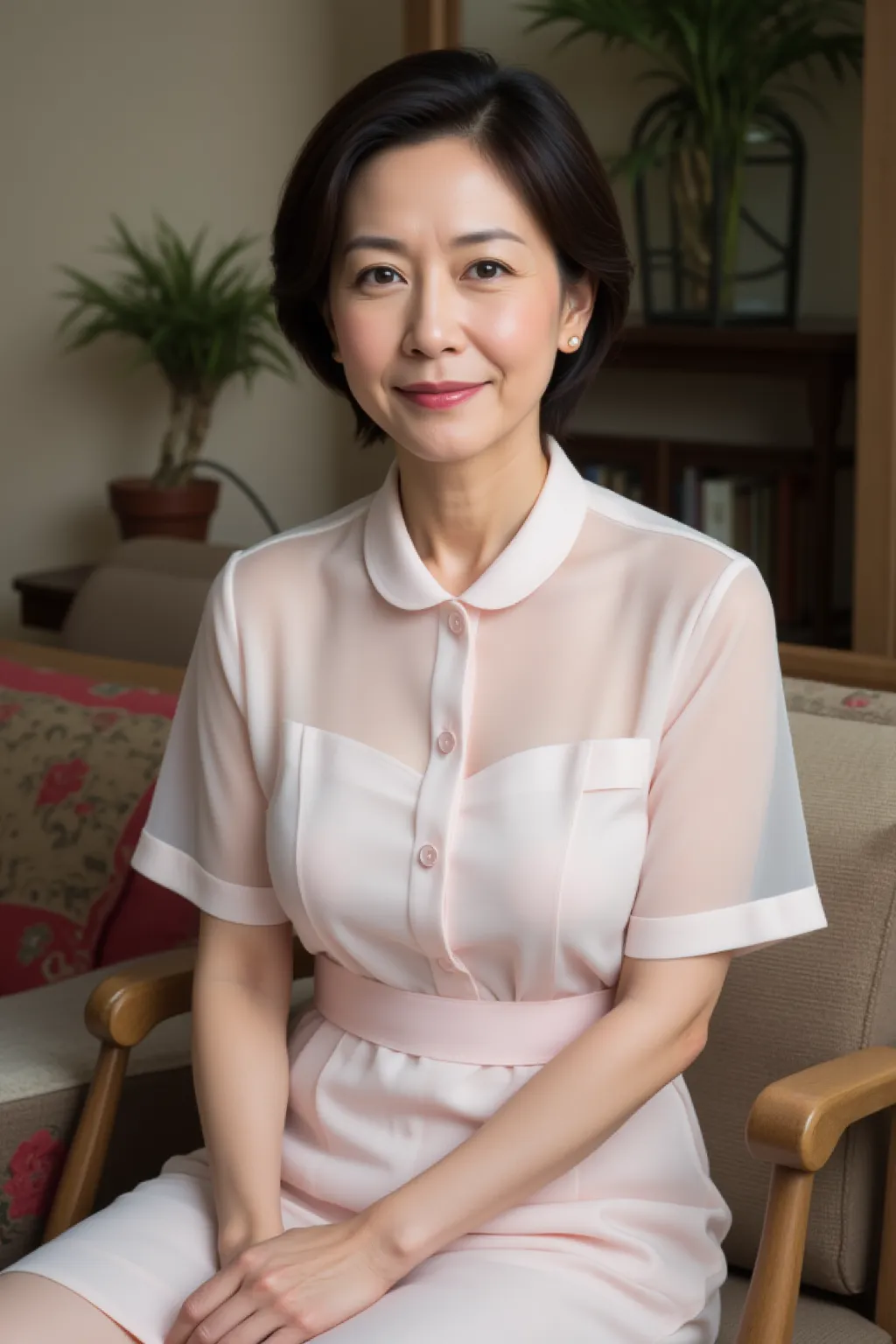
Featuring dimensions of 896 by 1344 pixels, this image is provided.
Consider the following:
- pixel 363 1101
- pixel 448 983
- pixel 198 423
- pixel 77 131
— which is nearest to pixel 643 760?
pixel 448 983

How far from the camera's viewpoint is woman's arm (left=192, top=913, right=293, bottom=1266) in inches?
56.1

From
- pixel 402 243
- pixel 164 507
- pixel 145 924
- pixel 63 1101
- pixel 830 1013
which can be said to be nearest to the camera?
pixel 402 243

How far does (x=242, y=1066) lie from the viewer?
1510 millimetres

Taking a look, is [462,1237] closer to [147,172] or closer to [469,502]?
[469,502]

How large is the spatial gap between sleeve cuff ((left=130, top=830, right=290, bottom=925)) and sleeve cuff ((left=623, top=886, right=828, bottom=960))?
344mm

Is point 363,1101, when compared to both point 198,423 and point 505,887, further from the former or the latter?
point 198,423

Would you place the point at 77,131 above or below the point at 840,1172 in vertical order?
above

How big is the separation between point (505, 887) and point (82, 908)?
87 centimetres

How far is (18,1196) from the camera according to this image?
1678 mm

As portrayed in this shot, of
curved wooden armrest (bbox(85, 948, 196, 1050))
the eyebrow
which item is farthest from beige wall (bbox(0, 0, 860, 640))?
the eyebrow

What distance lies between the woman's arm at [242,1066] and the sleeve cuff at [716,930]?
0.35m

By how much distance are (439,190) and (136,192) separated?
3867 millimetres

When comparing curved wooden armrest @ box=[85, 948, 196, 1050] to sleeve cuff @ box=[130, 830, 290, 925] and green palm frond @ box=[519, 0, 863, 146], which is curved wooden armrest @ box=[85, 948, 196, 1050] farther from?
green palm frond @ box=[519, 0, 863, 146]

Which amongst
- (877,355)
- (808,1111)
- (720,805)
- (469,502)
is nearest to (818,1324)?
(808,1111)
